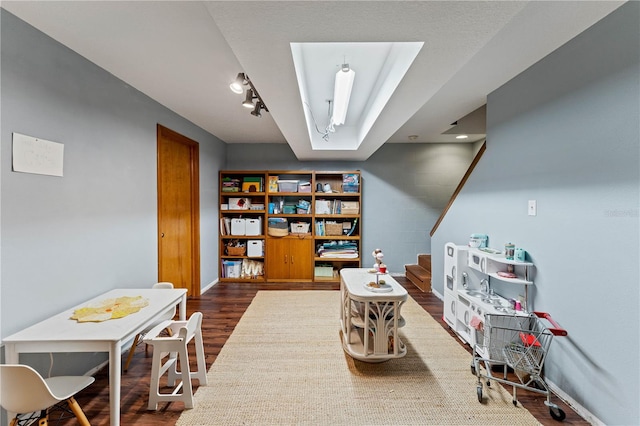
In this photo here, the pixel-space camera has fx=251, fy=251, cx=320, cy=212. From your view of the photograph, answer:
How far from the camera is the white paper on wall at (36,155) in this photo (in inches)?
56.5

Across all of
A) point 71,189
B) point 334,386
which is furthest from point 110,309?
point 334,386

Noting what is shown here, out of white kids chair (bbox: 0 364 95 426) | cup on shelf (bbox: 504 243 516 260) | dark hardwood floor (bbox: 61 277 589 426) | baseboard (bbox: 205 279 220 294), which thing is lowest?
dark hardwood floor (bbox: 61 277 589 426)

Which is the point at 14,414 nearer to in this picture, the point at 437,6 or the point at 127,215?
the point at 127,215

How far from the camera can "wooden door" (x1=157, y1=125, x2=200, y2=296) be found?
2832mm

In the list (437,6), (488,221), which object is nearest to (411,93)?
(437,6)

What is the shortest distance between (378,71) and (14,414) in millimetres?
3063

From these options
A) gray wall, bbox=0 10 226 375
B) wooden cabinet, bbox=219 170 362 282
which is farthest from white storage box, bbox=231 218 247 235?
gray wall, bbox=0 10 226 375

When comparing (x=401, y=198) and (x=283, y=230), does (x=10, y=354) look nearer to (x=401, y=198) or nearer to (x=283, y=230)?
(x=283, y=230)

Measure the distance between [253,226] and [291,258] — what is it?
845 millimetres

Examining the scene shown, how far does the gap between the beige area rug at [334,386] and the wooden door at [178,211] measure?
1.26 m

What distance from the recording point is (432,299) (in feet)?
11.1

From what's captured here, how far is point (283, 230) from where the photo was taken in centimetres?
428

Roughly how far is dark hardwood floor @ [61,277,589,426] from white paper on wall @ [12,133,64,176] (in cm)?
152

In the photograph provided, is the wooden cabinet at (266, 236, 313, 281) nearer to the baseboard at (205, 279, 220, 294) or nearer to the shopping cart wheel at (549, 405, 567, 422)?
the baseboard at (205, 279, 220, 294)
